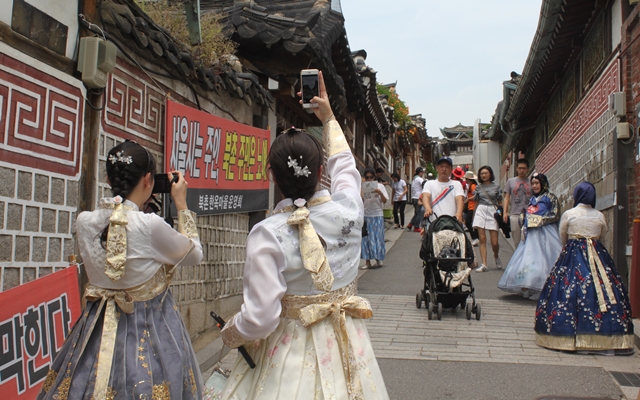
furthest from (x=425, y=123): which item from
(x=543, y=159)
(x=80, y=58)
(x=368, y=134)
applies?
(x=80, y=58)

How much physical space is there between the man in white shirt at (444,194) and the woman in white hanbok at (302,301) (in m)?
6.48

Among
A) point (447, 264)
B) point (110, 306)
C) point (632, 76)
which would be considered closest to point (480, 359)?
point (447, 264)

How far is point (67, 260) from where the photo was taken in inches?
178

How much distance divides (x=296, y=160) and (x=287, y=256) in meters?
0.38

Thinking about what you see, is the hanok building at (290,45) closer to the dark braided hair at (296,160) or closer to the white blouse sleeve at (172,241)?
the white blouse sleeve at (172,241)

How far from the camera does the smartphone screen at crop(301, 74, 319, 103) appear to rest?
2.96 m

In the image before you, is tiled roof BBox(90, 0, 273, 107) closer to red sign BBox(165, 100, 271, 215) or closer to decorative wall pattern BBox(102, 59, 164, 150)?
decorative wall pattern BBox(102, 59, 164, 150)

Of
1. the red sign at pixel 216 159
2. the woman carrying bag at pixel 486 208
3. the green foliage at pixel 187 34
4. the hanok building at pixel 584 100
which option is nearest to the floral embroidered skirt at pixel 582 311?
the hanok building at pixel 584 100

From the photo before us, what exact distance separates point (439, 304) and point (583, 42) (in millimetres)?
6920

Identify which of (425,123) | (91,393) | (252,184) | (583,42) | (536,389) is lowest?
(536,389)

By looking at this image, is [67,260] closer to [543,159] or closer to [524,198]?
[524,198]

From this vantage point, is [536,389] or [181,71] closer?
[536,389]

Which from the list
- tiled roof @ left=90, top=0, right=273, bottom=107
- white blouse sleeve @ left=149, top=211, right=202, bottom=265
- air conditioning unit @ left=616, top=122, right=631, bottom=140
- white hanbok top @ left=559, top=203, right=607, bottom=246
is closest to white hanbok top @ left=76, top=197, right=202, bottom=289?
white blouse sleeve @ left=149, top=211, right=202, bottom=265

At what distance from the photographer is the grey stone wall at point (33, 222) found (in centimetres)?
386
